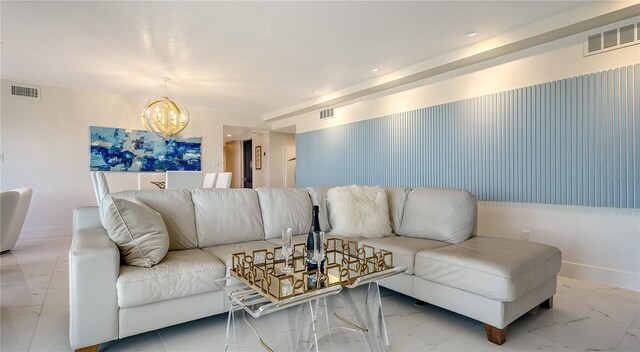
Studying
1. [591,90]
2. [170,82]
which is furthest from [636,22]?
[170,82]

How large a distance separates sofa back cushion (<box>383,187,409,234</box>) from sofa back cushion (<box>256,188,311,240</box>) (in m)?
0.83

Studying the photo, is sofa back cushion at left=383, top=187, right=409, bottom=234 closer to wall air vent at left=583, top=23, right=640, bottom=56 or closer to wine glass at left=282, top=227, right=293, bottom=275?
wine glass at left=282, top=227, right=293, bottom=275

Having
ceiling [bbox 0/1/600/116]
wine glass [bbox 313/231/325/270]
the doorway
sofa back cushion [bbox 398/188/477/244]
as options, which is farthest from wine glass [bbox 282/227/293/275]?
the doorway

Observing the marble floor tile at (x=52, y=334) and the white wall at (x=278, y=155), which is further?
the white wall at (x=278, y=155)

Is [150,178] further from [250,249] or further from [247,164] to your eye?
[250,249]

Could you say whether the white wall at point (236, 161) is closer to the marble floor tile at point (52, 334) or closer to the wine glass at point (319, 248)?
the marble floor tile at point (52, 334)

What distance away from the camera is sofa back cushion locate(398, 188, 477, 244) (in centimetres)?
257

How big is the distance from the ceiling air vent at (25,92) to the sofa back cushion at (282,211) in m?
4.82

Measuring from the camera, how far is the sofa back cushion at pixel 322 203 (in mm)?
3076

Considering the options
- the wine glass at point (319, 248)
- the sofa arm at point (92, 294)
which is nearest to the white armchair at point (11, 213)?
the sofa arm at point (92, 294)

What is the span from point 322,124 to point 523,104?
12.1 ft

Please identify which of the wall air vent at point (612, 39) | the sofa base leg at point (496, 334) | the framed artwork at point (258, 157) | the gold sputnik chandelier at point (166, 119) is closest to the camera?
the sofa base leg at point (496, 334)

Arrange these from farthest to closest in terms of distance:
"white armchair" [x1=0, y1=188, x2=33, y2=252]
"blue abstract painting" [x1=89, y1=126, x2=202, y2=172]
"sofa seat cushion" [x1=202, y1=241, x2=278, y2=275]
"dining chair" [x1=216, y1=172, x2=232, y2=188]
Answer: "blue abstract painting" [x1=89, y1=126, x2=202, y2=172]
"dining chair" [x1=216, y1=172, x2=232, y2=188]
"white armchair" [x1=0, y1=188, x2=33, y2=252]
"sofa seat cushion" [x1=202, y1=241, x2=278, y2=275]

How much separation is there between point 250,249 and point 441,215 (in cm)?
165
